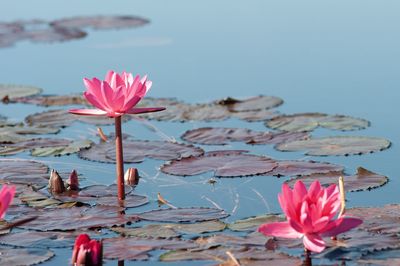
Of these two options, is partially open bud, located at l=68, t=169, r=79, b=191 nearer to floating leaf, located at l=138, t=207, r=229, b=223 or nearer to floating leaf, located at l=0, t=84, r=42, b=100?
floating leaf, located at l=138, t=207, r=229, b=223

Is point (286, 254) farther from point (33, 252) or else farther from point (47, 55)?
point (47, 55)

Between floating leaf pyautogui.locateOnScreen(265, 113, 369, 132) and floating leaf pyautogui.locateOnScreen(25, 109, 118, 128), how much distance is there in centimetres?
76

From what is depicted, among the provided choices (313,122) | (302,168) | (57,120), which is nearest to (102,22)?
(57,120)

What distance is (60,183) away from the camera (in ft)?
11.1

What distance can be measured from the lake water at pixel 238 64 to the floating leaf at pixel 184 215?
58 mm

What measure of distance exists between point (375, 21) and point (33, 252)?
4538 millimetres

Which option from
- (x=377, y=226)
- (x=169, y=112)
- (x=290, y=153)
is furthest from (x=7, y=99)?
(x=377, y=226)

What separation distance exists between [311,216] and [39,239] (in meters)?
0.87

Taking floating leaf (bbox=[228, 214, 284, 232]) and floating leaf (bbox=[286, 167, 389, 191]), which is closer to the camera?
floating leaf (bbox=[228, 214, 284, 232])

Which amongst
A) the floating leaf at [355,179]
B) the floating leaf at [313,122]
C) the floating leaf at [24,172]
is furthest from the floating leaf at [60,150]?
the floating leaf at [355,179]

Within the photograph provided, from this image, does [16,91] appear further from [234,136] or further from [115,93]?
[115,93]

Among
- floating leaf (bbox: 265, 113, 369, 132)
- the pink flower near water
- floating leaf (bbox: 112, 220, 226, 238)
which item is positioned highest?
the pink flower near water

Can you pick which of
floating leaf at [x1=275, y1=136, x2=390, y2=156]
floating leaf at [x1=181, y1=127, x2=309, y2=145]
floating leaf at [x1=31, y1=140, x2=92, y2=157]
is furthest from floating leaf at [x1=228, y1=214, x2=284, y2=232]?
floating leaf at [x1=31, y1=140, x2=92, y2=157]

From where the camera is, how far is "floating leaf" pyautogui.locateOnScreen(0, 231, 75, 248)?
282 cm
